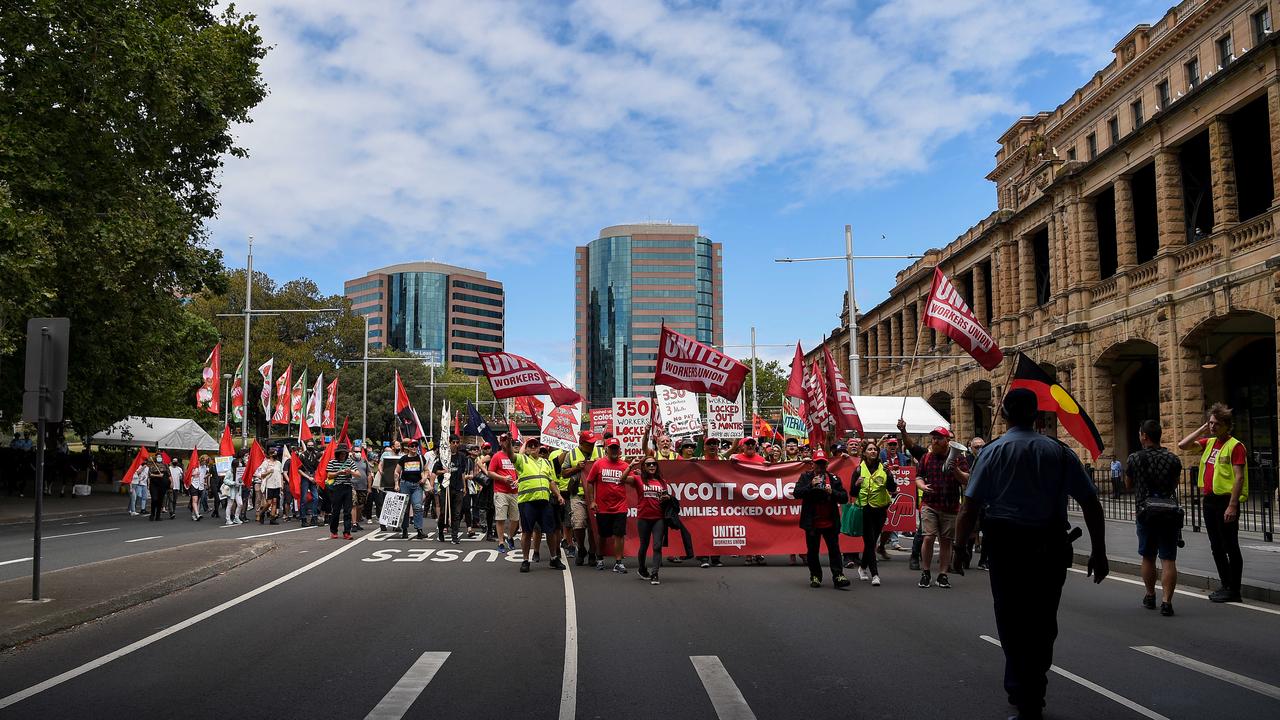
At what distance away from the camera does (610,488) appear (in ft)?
46.0

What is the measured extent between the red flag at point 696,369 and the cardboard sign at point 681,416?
24.8 feet

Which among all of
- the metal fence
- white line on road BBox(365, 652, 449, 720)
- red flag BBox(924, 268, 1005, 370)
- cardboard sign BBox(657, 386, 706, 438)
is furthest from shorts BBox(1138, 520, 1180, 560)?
cardboard sign BBox(657, 386, 706, 438)

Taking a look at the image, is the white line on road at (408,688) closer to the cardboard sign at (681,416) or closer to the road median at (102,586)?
the road median at (102,586)

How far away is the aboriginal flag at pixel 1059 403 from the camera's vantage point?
1036 cm

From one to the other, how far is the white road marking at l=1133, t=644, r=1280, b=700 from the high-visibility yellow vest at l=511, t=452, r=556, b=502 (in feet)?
27.4

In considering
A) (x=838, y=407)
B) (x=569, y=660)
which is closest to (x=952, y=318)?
(x=838, y=407)

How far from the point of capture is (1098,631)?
8875 mm

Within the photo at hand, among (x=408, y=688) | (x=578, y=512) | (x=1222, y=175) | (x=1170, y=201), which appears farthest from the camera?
(x=1170, y=201)

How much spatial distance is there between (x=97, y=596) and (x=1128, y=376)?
38449mm

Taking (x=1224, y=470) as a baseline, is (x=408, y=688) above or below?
below

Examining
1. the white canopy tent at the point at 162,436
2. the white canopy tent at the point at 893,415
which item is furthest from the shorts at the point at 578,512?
the white canopy tent at the point at 162,436

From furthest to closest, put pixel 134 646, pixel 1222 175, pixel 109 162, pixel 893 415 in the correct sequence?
pixel 893 415 < pixel 1222 175 < pixel 109 162 < pixel 134 646

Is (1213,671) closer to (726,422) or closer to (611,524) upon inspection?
(611,524)

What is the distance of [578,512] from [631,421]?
9522 mm
